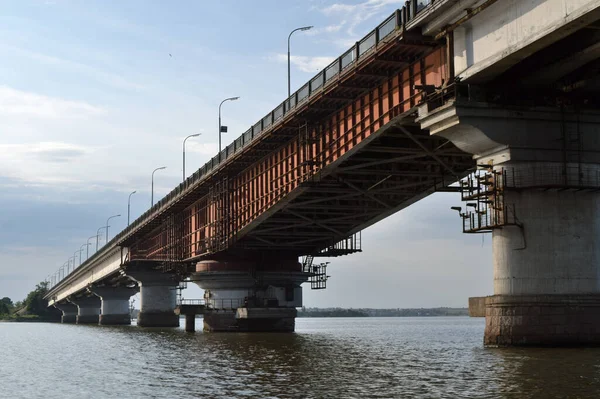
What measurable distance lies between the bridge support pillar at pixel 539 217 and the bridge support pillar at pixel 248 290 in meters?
38.2

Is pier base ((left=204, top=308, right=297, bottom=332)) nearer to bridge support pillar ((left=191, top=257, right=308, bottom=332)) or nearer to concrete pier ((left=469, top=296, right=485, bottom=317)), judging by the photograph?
bridge support pillar ((left=191, top=257, right=308, bottom=332))

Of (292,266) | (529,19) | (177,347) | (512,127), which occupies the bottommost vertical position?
(177,347)

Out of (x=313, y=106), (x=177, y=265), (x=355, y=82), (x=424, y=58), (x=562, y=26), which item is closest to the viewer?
(x=562, y=26)

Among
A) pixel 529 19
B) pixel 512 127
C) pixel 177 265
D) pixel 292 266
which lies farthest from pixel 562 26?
pixel 177 265

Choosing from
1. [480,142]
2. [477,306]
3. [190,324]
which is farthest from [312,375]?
[190,324]

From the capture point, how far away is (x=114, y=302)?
5871 inches

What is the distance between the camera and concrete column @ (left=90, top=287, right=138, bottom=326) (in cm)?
14738

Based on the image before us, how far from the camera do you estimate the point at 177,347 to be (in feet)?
189

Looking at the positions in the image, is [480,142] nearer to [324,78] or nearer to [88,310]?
[324,78]

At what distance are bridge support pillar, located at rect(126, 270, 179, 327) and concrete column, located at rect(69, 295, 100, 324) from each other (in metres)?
70.4

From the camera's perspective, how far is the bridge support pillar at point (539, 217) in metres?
38.1

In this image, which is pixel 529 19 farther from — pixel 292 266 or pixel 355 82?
pixel 292 266

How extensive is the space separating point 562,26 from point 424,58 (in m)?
12.4

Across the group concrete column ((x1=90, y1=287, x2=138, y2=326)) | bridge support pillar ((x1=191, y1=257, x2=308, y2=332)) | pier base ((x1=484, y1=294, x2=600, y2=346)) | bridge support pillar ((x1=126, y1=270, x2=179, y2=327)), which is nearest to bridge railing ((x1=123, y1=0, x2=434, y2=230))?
bridge support pillar ((x1=191, y1=257, x2=308, y2=332))
